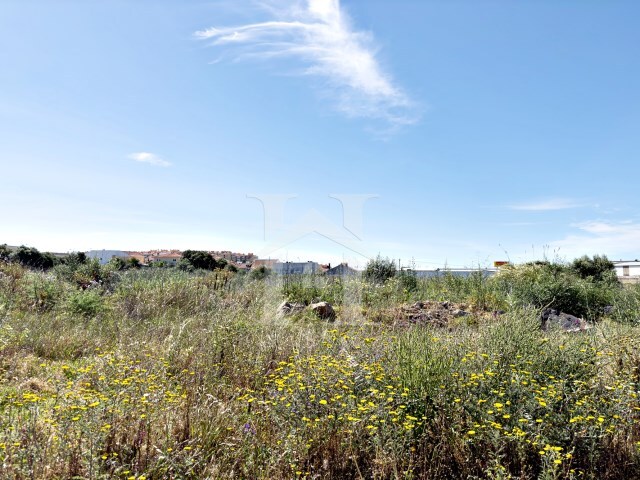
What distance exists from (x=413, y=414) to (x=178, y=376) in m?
2.46

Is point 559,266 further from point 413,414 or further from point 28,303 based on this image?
point 28,303

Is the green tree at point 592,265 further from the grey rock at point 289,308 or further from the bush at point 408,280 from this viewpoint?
the grey rock at point 289,308

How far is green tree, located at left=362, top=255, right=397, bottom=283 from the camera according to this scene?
1359 centimetres

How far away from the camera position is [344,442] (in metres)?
2.91

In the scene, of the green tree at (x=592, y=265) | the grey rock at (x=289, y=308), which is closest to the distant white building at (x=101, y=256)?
the grey rock at (x=289, y=308)

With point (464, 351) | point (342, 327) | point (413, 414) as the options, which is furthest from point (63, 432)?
point (342, 327)

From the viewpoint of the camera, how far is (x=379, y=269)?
13.8 metres

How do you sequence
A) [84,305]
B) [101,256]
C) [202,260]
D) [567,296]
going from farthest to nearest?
[202,260] < [101,256] < [567,296] < [84,305]

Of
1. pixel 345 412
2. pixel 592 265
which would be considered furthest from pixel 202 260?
pixel 345 412

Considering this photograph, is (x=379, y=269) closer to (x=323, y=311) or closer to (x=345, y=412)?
(x=323, y=311)

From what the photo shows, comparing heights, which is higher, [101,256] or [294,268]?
[101,256]

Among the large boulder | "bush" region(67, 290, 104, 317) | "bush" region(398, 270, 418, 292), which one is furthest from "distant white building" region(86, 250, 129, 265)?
"bush" region(398, 270, 418, 292)

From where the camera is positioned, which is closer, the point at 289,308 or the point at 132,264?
the point at 289,308

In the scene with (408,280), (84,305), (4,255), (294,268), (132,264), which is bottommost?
(84,305)
